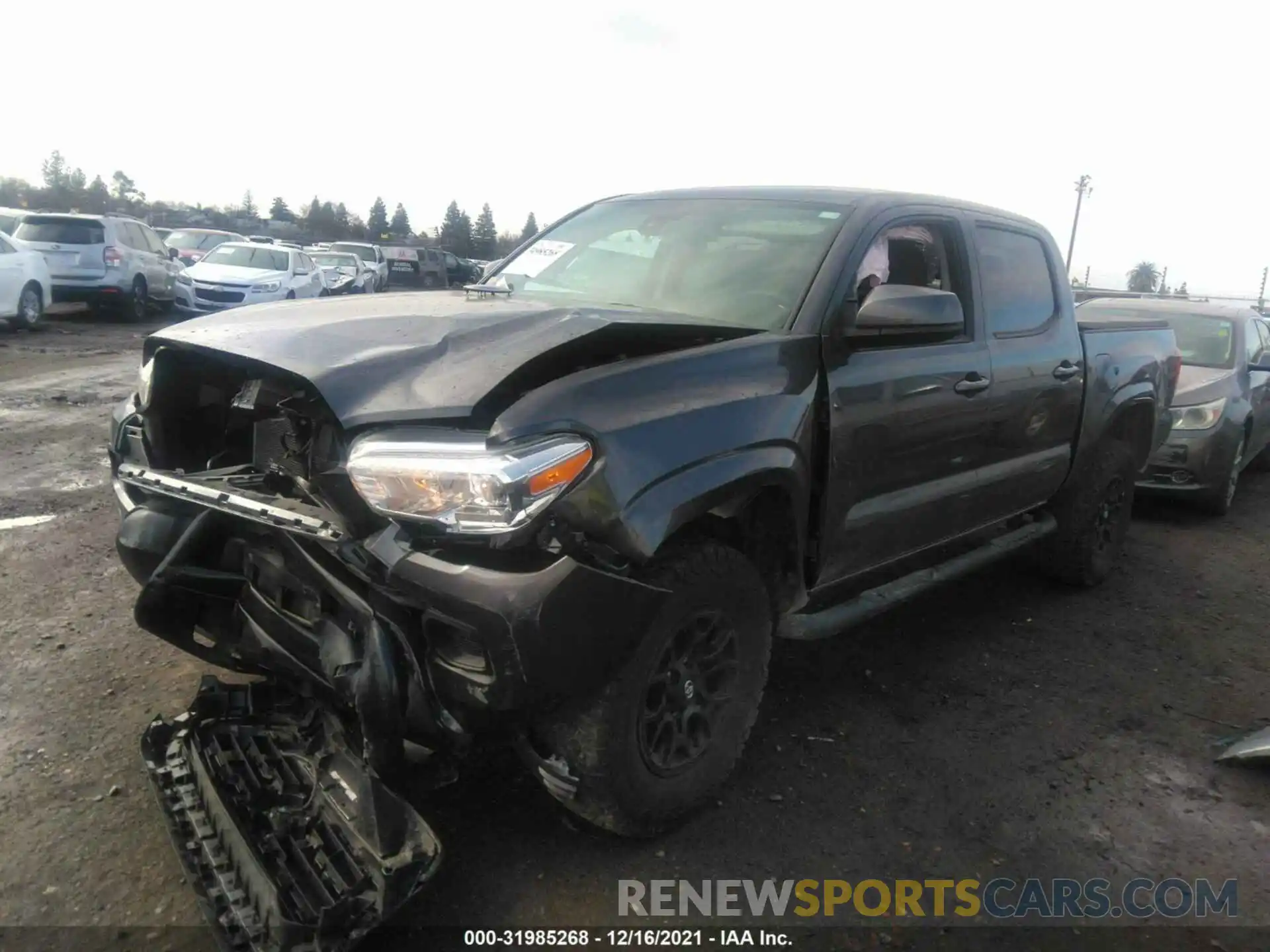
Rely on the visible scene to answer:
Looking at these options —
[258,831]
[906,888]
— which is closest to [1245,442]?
[906,888]

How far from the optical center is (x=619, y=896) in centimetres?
262

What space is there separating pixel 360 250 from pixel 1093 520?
26.1 meters

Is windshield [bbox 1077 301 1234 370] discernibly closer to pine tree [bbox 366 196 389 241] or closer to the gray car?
the gray car

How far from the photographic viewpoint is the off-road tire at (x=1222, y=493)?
23.9 ft

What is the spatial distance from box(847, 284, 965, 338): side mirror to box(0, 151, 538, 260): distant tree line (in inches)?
1713

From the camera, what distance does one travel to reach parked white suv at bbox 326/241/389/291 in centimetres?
2745

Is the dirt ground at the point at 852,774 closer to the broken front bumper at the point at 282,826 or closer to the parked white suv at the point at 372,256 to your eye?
the broken front bumper at the point at 282,826

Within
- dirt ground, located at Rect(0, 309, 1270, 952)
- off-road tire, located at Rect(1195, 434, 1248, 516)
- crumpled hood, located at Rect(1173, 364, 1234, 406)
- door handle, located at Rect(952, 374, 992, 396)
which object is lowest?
dirt ground, located at Rect(0, 309, 1270, 952)

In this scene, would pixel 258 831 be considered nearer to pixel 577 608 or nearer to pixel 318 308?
pixel 577 608

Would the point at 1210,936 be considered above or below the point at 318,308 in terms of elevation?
below

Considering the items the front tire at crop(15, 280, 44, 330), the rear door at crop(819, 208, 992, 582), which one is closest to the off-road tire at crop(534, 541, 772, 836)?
the rear door at crop(819, 208, 992, 582)

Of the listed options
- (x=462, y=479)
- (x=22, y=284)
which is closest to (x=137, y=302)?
(x=22, y=284)

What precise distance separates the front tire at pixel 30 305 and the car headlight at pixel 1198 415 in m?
14.4

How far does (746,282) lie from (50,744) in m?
2.73
